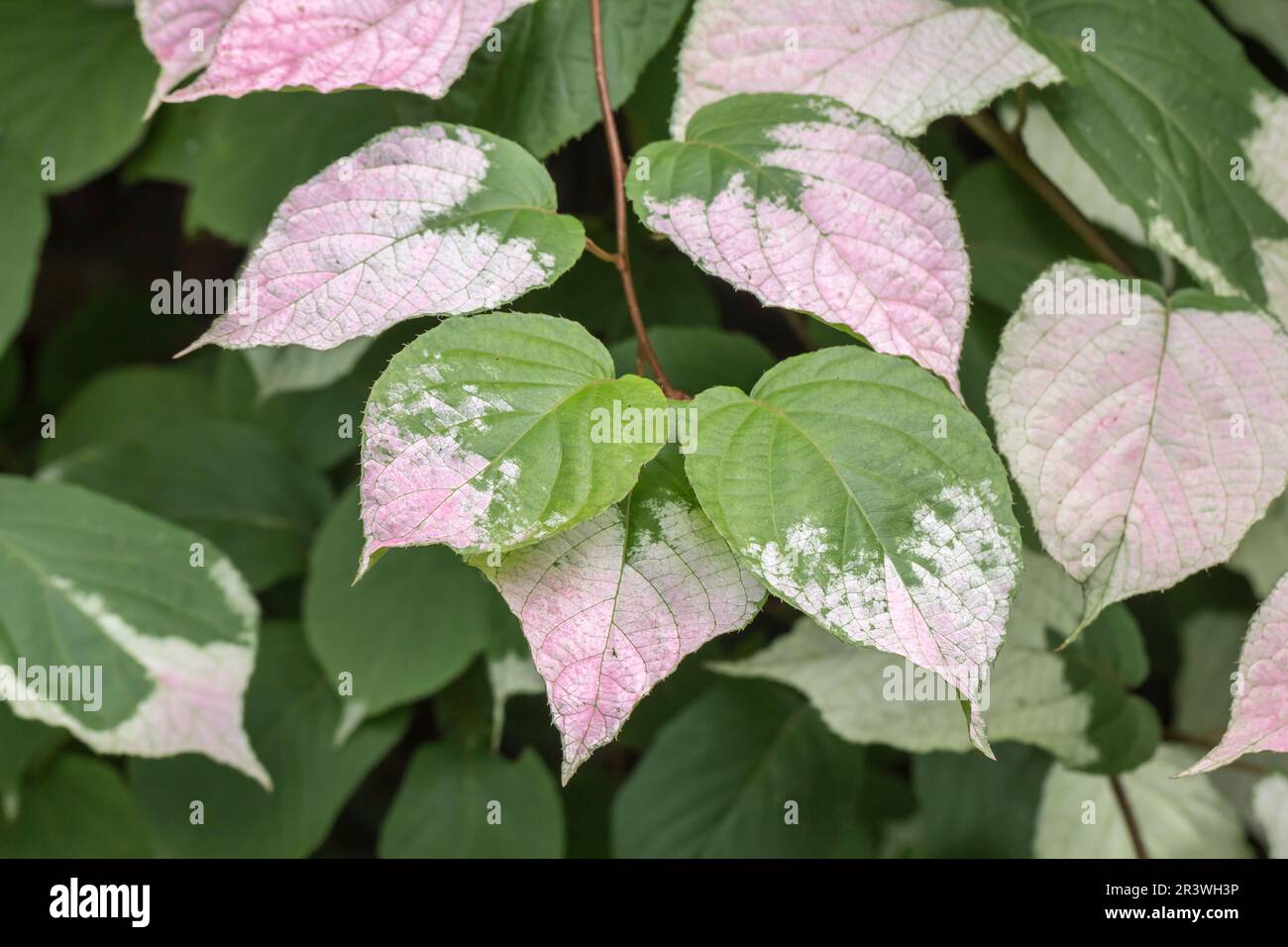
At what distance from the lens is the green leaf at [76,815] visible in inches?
46.0

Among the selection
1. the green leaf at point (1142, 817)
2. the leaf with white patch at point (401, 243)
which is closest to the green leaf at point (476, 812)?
the green leaf at point (1142, 817)

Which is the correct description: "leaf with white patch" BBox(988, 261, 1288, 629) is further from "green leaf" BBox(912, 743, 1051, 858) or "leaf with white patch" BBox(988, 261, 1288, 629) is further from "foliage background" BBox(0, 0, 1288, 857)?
"green leaf" BBox(912, 743, 1051, 858)

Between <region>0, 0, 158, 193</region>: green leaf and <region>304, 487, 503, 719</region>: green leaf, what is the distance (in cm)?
49

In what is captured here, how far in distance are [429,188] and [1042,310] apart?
35 cm

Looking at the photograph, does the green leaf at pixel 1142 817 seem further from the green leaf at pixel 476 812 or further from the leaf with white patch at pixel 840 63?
the leaf with white patch at pixel 840 63

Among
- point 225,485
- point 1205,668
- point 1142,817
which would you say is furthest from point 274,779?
point 1205,668

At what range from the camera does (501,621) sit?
0.93 m

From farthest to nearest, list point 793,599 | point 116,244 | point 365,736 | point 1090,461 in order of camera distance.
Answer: point 116,244
point 365,736
point 1090,461
point 793,599

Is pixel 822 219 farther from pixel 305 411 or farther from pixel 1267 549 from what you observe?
pixel 305 411

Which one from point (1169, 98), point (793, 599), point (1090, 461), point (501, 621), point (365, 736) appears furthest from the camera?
point (365, 736)

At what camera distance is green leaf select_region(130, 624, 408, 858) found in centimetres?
105

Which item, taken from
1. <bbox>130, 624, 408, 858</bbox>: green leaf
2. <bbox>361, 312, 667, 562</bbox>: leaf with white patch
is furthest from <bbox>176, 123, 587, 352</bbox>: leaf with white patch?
<bbox>130, 624, 408, 858</bbox>: green leaf
